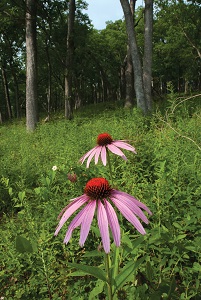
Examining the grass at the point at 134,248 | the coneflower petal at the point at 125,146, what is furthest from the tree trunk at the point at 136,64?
the coneflower petal at the point at 125,146

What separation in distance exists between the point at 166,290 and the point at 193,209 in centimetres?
76

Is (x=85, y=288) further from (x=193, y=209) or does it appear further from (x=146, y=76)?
(x=146, y=76)

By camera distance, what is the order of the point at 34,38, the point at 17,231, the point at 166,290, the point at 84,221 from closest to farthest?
the point at 84,221 < the point at 166,290 < the point at 17,231 < the point at 34,38

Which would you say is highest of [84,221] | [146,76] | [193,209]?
[146,76]

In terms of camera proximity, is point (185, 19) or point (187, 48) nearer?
point (185, 19)

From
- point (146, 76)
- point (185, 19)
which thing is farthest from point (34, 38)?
point (185, 19)

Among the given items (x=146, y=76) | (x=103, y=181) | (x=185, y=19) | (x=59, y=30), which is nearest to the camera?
(x=103, y=181)

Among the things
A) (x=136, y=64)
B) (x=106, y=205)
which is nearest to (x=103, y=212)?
(x=106, y=205)

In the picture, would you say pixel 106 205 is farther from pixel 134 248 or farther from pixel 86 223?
pixel 134 248

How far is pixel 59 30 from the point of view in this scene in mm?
15055

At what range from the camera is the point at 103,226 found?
86 centimetres

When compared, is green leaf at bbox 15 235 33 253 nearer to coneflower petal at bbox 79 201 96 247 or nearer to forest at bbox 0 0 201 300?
forest at bbox 0 0 201 300

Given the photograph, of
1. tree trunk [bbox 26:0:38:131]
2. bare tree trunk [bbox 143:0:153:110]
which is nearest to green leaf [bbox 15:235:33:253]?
bare tree trunk [bbox 143:0:153:110]

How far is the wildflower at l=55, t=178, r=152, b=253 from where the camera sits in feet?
2.82
